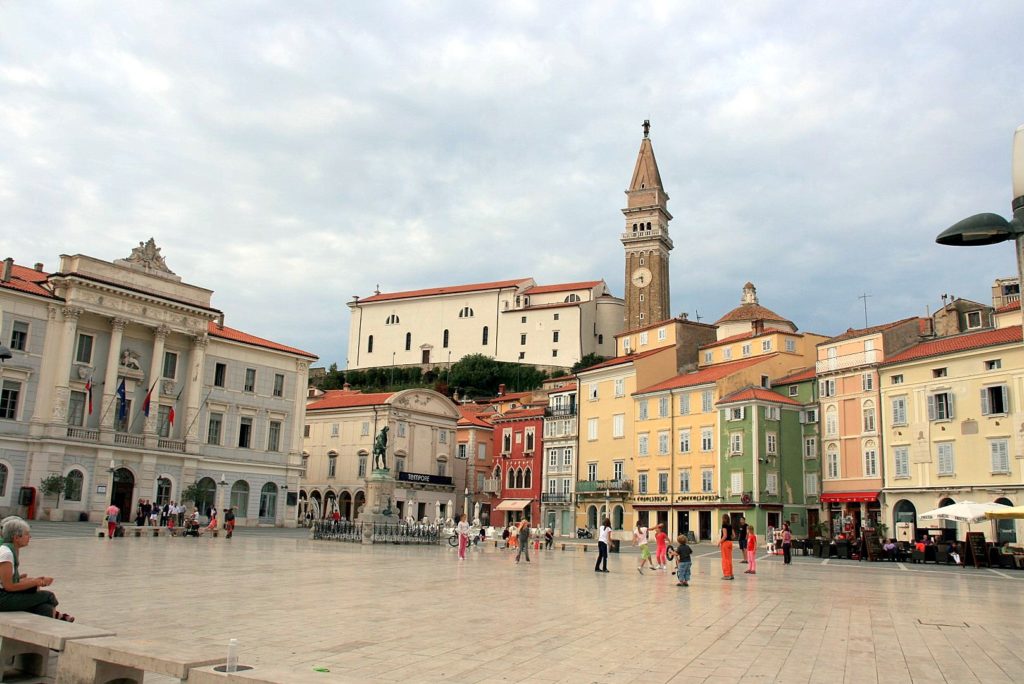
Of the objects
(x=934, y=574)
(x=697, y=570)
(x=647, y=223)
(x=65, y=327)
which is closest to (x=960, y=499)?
(x=934, y=574)

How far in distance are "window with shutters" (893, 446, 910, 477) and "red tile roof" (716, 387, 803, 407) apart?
7942mm

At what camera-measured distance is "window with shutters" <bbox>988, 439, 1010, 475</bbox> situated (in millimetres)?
40844

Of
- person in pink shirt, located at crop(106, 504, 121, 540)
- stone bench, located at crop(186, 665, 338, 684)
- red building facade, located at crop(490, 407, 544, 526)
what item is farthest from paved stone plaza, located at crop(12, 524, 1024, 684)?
red building facade, located at crop(490, 407, 544, 526)

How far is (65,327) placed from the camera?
45156 millimetres

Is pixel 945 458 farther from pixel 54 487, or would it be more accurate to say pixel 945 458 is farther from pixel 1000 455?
pixel 54 487

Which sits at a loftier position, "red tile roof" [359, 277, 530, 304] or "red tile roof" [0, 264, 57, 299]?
"red tile roof" [359, 277, 530, 304]

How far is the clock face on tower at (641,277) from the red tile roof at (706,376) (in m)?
59.6

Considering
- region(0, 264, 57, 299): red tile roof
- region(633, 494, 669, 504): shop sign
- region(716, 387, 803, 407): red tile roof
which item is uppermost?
region(0, 264, 57, 299): red tile roof

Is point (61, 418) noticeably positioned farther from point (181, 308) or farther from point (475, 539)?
point (475, 539)

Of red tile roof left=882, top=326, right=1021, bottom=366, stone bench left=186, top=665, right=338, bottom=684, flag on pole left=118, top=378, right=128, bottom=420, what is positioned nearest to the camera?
stone bench left=186, top=665, right=338, bottom=684

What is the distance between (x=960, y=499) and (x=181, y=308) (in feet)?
144

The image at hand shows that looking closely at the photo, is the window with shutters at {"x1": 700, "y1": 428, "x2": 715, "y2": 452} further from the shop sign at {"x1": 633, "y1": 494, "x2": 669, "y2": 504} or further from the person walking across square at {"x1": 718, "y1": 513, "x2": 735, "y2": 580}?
the person walking across square at {"x1": 718, "y1": 513, "x2": 735, "y2": 580}

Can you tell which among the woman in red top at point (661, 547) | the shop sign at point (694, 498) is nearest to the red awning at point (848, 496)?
the shop sign at point (694, 498)

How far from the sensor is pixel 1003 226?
5.73m
